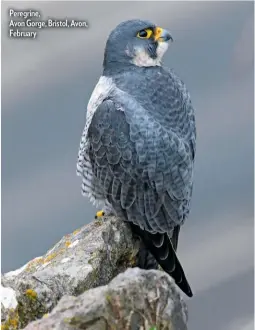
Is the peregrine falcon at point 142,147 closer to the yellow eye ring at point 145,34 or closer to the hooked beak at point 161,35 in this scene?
the yellow eye ring at point 145,34

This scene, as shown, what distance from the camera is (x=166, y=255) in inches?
248

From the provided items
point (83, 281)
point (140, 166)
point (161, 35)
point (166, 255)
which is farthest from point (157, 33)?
point (83, 281)

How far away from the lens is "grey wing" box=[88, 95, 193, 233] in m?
6.18

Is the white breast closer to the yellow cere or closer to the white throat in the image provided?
the white throat

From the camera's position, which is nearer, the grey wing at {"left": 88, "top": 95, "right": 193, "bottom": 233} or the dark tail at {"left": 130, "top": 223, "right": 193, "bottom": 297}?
the grey wing at {"left": 88, "top": 95, "right": 193, "bottom": 233}

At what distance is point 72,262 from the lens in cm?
547

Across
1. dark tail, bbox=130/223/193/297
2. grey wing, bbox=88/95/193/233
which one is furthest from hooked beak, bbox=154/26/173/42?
dark tail, bbox=130/223/193/297

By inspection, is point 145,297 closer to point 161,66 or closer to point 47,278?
point 47,278

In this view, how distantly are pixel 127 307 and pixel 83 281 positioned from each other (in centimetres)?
134

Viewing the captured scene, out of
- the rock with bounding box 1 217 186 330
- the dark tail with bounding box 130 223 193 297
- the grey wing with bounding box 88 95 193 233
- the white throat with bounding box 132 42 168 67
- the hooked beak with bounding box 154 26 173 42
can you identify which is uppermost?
the hooked beak with bounding box 154 26 173 42

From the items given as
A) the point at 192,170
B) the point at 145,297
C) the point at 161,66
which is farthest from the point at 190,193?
the point at 145,297

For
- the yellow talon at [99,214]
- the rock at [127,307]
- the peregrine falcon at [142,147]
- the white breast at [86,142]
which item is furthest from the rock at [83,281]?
the white breast at [86,142]

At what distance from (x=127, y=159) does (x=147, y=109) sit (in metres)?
0.47

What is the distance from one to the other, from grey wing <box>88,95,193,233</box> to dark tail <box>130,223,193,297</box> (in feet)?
0.30
